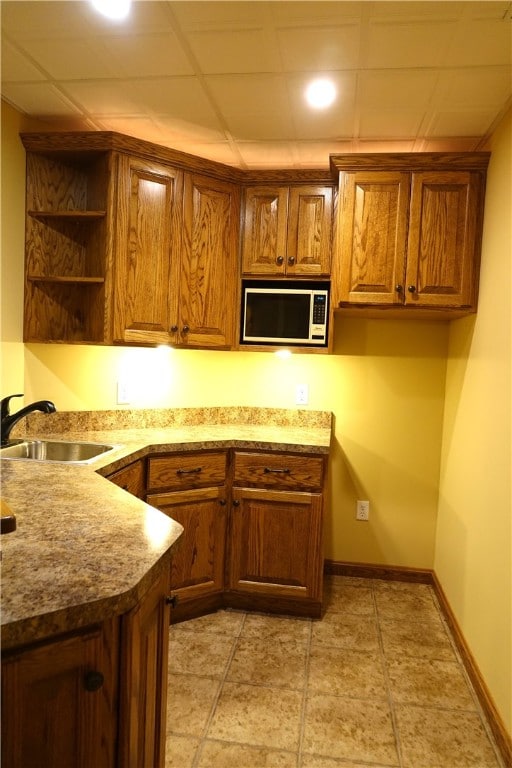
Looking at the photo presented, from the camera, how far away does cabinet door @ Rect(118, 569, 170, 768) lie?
0.97 meters

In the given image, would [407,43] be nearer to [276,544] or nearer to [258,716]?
[276,544]

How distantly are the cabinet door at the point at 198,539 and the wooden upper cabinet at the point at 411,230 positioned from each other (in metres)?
1.31

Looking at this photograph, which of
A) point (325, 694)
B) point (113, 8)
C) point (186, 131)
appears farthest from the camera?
point (186, 131)

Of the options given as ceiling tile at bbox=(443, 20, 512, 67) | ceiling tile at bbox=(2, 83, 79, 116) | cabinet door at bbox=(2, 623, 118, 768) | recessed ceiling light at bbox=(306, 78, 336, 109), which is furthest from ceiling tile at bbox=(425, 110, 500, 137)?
cabinet door at bbox=(2, 623, 118, 768)

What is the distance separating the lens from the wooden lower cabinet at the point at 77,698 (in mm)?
855

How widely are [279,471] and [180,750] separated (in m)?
1.26

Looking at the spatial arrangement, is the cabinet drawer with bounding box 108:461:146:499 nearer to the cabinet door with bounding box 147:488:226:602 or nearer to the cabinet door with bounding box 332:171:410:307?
the cabinet door with bounding box 147:488:226:602

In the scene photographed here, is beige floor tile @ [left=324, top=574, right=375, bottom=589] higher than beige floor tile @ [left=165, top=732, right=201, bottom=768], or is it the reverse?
beige floor tile @ [left=165, top=732, right=201, bottom=768]

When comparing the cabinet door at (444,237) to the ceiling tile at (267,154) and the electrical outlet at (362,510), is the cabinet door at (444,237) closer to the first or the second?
the ceiling tile at (267,154)

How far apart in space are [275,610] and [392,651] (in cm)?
63

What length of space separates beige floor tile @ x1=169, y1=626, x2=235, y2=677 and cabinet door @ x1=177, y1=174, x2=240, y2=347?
4.89 feet

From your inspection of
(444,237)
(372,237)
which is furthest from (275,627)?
(444,237)

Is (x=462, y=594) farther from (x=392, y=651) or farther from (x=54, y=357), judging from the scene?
(x=54, y=357)

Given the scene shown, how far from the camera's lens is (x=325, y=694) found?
2.02 m
